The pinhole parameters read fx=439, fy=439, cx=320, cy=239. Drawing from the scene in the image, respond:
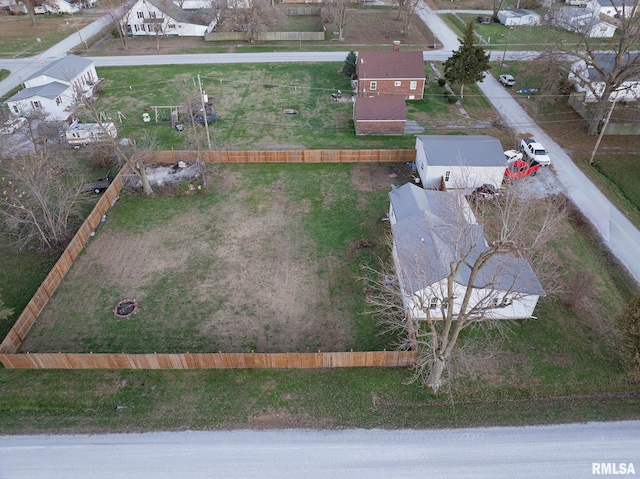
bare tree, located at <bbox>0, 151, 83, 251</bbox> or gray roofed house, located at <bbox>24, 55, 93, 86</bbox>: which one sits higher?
gray roofed house, located at <bbox>24, 55, 93, 86</bbox>

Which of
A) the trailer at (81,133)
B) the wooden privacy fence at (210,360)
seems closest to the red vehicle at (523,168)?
the wooden privacy fence at (210,360)

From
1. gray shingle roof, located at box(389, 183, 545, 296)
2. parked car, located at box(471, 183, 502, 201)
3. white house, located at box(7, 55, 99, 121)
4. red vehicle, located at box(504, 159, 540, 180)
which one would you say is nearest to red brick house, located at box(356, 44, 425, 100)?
red vehicle, located at box(504, 159, 540, 180)

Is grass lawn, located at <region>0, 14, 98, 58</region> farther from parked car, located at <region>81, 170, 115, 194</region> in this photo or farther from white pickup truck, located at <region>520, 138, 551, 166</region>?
white pickup truck, located at <region>520, 138, 551, 166</region>

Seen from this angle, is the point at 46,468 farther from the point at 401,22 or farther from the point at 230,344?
the point at 401,22

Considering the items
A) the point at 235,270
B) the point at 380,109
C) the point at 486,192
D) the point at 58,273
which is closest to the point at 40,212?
the point at 58,273

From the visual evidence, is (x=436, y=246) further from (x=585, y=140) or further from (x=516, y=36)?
(x=516, y=36)

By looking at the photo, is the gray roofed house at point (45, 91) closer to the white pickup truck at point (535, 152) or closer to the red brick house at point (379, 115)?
the red brick house at point (379, 115)
